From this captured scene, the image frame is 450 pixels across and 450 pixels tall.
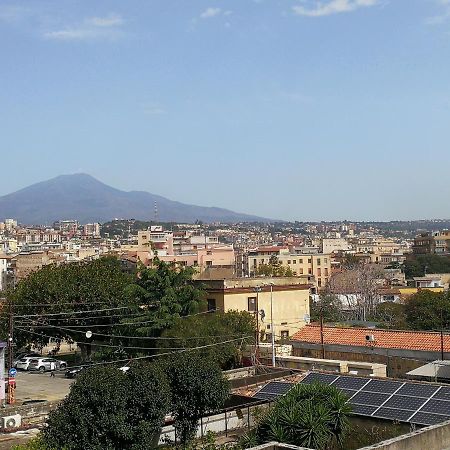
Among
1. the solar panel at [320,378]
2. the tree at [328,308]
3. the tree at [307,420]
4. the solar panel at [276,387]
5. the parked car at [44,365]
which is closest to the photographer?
the tree at [307,420]

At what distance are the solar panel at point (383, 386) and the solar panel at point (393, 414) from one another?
1036 millimetres

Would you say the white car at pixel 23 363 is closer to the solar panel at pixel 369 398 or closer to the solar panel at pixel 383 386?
the solar panel at pixel 383 386

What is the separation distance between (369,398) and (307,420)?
3.96 meters

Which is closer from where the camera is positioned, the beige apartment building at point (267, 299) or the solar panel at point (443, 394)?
the solar panel at point (443, 394)

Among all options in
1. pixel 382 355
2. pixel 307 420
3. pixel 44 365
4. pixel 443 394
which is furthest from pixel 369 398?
pixel 44 365

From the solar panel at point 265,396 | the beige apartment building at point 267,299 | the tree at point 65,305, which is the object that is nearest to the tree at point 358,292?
the beige apartment building at point 267,299

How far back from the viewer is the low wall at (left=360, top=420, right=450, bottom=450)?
1123 cm

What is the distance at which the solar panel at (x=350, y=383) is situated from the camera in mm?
18188

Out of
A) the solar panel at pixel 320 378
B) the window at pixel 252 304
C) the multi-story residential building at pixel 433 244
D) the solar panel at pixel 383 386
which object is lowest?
the solar panel at pixel 320 378

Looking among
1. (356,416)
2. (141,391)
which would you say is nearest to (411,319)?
(356,416)

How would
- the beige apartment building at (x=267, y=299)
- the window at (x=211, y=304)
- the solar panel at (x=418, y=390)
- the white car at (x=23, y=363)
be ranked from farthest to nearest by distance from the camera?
1. the white car at (x=23, y=363)
2. the window at (x=211, y=304)
3. the beige apartment building at (x=267, y=299)
4. the solar panel at (x=418, y=390)

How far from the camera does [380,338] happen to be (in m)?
28.6

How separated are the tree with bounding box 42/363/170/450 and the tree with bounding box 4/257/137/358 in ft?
→ 79.4

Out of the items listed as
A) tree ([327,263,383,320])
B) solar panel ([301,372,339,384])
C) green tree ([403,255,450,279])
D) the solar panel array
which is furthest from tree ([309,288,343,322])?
green tree ([403,255,450,279])
